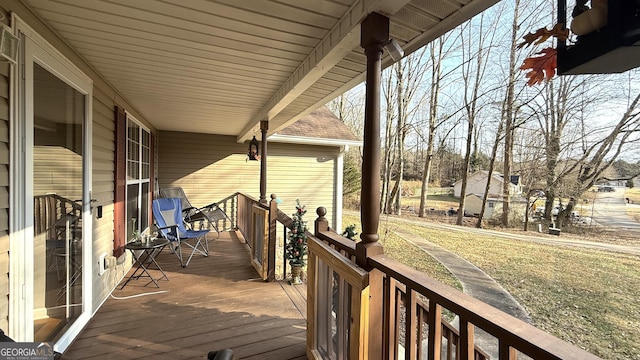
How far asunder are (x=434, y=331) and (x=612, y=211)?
46.5ft

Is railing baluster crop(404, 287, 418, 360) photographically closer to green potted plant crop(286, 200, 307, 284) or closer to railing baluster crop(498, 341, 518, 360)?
railing baluster crop(498, 341, 518, 360)

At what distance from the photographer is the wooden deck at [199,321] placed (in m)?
2.13

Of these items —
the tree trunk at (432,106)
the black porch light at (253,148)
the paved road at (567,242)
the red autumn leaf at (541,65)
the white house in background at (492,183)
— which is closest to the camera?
the red autumn leaf at (541,65)

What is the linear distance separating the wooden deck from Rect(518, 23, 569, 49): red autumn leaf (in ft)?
7.41

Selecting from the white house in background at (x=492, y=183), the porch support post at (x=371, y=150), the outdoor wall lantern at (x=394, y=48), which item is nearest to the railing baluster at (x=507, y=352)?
the porch support post at (x=371, y=150)

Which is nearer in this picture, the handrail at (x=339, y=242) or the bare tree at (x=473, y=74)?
the handrail at (x=339, y=242)

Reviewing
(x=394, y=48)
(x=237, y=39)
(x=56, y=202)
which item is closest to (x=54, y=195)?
(x=56, y=202)

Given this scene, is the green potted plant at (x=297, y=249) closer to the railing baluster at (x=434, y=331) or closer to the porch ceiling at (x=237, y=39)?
the porch ceiling at (x=237, y=39)

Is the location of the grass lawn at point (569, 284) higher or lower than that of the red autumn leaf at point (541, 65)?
lower

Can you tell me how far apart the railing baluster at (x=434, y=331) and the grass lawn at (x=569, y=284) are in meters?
4.79

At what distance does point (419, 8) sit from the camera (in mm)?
1493

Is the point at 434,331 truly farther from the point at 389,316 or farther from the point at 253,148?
the point at 253,148

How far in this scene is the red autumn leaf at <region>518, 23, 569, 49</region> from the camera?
2.87ft

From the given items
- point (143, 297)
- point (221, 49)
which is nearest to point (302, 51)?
point (221, 49)
